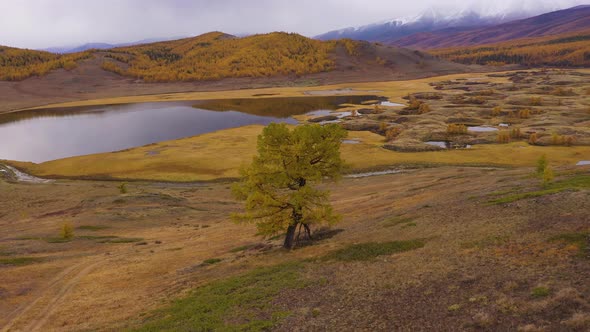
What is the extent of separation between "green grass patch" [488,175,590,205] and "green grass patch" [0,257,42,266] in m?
40.6

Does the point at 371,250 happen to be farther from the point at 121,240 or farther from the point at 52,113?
the point at 52,113

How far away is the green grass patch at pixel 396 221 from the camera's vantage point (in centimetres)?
3403

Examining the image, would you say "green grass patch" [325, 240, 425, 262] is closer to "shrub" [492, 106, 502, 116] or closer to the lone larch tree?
the lone larch tree

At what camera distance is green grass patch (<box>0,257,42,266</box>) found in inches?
1424

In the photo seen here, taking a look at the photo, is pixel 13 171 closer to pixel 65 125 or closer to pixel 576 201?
pixel 65 125

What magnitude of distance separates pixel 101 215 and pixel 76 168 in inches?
1511

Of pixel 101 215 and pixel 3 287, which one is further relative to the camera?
pixel 101 215

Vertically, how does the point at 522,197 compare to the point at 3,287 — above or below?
above

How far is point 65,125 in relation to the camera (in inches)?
5640

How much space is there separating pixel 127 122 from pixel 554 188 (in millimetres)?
138809

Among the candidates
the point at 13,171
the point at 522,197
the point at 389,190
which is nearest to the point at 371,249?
the point at 522,197

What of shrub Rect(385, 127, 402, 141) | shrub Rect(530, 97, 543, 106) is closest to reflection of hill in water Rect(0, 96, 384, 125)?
shrub Rect(385, 127, 402, 141)

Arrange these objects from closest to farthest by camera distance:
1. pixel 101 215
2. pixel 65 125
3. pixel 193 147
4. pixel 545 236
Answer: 1. pixel 545 236
2. pixel 101 215
3. pixel 193 147
4. pixel 65 125

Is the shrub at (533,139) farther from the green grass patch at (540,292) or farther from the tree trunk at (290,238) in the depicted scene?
the green grass patch at (540,292)
